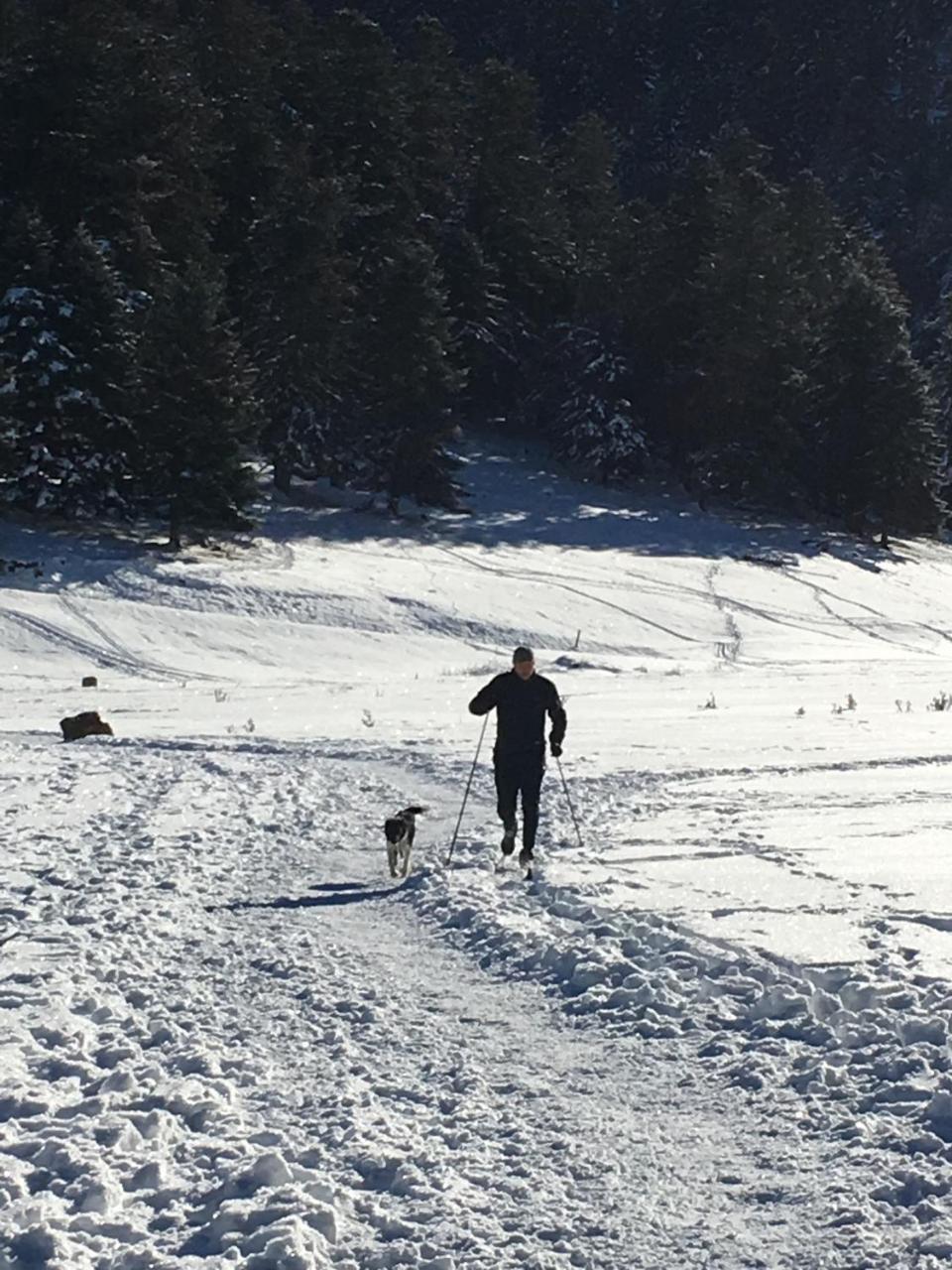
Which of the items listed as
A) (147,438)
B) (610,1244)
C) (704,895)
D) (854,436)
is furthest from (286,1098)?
(854,436)

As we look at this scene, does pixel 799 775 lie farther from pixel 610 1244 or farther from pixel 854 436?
pixel 854 436

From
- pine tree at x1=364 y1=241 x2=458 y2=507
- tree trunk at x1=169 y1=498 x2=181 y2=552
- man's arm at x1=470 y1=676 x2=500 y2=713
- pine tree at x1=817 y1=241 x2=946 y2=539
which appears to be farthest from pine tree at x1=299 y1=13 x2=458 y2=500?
man's arm at x1=470 y1=676 x2=500 y2=713

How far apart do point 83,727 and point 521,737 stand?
34.3ft

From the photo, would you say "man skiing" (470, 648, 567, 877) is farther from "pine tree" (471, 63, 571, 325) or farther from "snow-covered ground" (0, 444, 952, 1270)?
"pine tree" (471, 63, 571, 325)

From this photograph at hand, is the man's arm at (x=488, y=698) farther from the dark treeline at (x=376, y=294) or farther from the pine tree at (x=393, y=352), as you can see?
the pine tree at (x=393, y=352)

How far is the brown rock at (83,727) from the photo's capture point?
783 inches

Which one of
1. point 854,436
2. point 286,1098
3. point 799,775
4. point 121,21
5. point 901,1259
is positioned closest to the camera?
point 901,1259

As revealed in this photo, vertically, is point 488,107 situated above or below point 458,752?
above

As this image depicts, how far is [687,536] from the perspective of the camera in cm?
4944

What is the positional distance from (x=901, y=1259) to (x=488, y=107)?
63.7 metres

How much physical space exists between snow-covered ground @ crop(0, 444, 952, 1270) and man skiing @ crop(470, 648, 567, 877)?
0.53 metres

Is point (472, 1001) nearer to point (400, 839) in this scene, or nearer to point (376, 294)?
point (400, 839)

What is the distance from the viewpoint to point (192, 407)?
36.1 m

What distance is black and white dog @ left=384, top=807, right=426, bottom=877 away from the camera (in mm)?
10672
